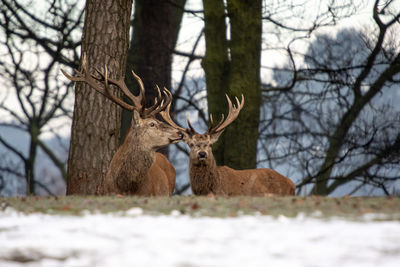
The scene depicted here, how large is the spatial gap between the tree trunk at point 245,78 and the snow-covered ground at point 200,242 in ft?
19.9

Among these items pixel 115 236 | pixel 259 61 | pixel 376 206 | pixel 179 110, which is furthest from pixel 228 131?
pixel 115 236

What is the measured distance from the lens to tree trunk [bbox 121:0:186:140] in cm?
1195

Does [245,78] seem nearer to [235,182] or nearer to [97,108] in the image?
[235,182]

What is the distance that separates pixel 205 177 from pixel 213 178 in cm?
12

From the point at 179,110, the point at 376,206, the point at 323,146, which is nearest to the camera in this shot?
the point at 376,206

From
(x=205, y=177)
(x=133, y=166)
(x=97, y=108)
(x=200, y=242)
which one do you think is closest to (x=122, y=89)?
(x=97, y=108)

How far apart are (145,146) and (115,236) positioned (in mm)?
3730

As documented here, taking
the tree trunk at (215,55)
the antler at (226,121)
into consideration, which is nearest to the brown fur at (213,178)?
the antler at (226,121)

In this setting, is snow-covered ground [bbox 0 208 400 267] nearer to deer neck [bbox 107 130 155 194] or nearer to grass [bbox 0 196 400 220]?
grass [bbox 0 196 400 220]

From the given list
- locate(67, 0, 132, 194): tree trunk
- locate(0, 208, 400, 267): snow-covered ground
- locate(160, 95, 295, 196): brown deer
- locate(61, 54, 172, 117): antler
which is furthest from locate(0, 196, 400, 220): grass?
locate(160, 95, 295, 196): brown deer

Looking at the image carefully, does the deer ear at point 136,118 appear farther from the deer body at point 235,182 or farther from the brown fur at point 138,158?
the deer body at point 235,182

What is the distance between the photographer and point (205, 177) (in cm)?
805

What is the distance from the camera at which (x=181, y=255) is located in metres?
3.04

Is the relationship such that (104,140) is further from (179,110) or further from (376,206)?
(179,110)
